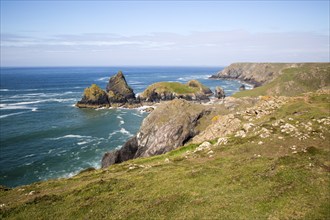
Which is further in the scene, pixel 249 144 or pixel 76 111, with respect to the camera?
pixel 76 111

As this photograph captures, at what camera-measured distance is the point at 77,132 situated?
91438 mm

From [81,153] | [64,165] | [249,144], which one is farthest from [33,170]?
[249,144]

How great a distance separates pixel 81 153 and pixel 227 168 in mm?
52669

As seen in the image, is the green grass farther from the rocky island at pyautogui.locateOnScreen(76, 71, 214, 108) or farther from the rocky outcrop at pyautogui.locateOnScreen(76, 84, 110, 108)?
the rocky outcrop at pyautogui.locateOnScreen(76, 84, 110, 108)

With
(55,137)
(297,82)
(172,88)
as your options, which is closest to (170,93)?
(172,88)

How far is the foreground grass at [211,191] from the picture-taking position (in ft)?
66.5

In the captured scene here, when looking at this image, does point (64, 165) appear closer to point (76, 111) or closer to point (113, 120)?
point (113, 120)

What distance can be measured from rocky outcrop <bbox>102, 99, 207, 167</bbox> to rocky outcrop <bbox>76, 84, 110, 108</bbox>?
7978 cm

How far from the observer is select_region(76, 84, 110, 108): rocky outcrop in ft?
447

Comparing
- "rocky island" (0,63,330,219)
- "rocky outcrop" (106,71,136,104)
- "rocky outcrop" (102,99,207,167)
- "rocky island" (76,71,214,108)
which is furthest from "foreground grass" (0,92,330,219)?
"rocky outcrop" (106,71,136,104)

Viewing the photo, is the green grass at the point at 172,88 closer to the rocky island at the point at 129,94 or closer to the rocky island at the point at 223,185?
the rocky island at the point at 129,94

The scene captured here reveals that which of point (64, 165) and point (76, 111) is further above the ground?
point (76, 111)

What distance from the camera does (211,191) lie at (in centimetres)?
2378

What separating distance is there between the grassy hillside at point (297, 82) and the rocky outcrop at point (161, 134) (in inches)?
3499
